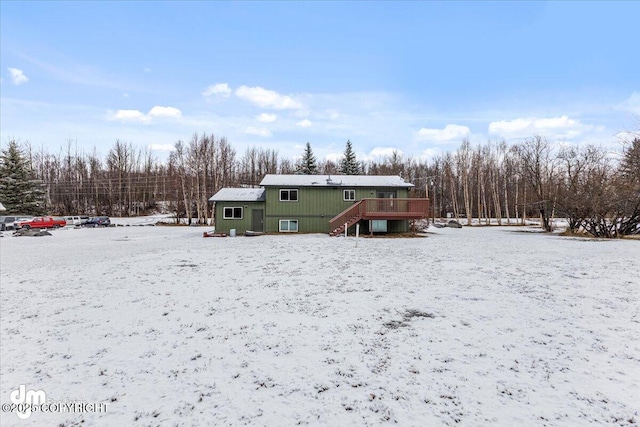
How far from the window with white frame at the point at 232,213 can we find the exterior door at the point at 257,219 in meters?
1.04

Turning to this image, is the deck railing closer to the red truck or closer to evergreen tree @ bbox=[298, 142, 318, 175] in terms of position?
evergreen tree @ bbox=[298, 142, 318, 175]

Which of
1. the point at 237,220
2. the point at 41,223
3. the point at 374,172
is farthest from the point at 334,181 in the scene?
the point at 374,172

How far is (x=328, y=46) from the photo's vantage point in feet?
57.0

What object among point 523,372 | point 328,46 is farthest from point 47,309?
point 328,46

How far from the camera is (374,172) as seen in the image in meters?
62.3

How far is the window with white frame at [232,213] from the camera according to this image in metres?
24.3

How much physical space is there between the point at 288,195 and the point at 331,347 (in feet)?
65.1

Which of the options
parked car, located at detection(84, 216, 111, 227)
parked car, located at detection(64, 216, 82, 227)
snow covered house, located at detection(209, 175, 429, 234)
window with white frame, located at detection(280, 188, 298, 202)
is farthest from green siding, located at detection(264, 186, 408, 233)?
parked car, located at detection(64, 216, 82, 227)

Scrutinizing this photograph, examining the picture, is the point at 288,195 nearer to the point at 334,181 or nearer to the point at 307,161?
the point at 334,181

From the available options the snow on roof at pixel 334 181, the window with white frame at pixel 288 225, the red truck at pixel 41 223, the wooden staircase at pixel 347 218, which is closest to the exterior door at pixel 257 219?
the window with white frame at pixel 288 225

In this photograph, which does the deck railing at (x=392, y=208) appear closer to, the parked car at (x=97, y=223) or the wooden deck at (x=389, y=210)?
the wooden deck at (x=389, y=210)

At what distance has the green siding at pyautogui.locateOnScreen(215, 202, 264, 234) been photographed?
24234 mm

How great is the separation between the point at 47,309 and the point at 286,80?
19.3 meters

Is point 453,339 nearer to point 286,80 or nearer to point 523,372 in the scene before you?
point 523,372
